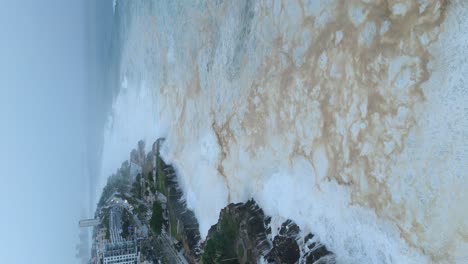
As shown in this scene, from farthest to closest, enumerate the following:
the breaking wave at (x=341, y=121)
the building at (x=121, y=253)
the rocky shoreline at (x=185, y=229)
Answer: the building at (x=121, y=253) < the rocky shoreline at (x=185, y=229) < the breaking wave at (x=341, y=121)

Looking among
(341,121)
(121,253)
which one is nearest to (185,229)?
(121,253)

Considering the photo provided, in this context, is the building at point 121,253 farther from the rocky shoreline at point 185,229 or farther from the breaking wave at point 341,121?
the breaking wave at point 341,121

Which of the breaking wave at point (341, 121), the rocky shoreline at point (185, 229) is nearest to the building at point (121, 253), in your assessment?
the rocky shoreline at point (185, 229)

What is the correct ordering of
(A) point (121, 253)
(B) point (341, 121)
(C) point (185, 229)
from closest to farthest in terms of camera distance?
(B) point (341, 121)
(C) point (185, 229)
(A) point (121, 253)

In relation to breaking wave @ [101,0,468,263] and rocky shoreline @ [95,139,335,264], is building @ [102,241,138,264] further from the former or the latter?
breaking wave @ [101,0,468,263]

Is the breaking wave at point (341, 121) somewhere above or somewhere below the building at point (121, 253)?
below

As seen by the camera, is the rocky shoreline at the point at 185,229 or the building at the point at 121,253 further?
the building at the point at 121,253

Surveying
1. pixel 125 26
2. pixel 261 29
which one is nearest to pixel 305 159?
pixel 261 29

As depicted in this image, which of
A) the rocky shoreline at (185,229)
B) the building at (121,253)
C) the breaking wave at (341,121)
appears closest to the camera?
the breaking wave at (341,121)

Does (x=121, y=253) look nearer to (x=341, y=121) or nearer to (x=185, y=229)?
(x=185, y=229)

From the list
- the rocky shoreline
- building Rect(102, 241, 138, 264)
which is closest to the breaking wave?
the rocky shoreline
